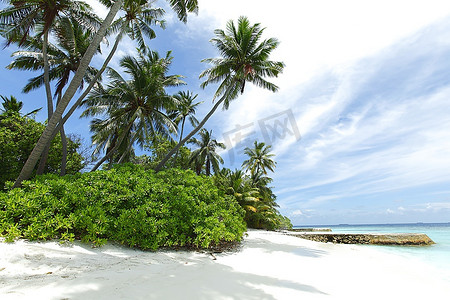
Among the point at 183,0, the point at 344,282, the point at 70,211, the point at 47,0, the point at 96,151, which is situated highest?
the point at 183,0

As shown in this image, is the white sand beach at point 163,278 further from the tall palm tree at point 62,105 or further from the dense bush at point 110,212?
the tall palm tree at point 62,105

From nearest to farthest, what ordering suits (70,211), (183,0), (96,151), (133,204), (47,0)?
(70,211), (133,204), (47,0), (183,0), (96,151)

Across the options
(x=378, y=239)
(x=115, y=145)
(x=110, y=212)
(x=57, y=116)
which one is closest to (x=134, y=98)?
(x=115, y=145)

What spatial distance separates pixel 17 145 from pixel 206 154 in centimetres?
1523

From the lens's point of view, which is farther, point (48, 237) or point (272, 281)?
point (48, 237)

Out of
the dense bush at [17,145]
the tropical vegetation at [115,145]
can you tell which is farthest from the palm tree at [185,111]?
the dense bush at [17,145]

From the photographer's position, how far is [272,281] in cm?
354

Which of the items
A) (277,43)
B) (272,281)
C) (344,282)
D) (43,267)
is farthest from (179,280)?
(277,43)

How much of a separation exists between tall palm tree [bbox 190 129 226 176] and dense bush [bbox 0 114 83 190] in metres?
11.8

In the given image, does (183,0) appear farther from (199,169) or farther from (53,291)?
(199,169)

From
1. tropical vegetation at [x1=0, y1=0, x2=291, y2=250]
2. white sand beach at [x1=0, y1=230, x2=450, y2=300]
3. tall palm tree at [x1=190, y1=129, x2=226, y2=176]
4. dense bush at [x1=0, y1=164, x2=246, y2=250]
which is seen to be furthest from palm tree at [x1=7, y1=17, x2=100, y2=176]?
tall palm tree at [x1=190, y1=129, x2=226, y2=176]

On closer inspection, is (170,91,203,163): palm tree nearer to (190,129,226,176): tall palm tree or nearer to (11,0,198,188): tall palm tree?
(190,129,226,176): tall palm tree

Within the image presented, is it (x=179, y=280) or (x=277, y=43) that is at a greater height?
(x=277, y=43)

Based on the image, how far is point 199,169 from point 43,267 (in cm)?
2016
